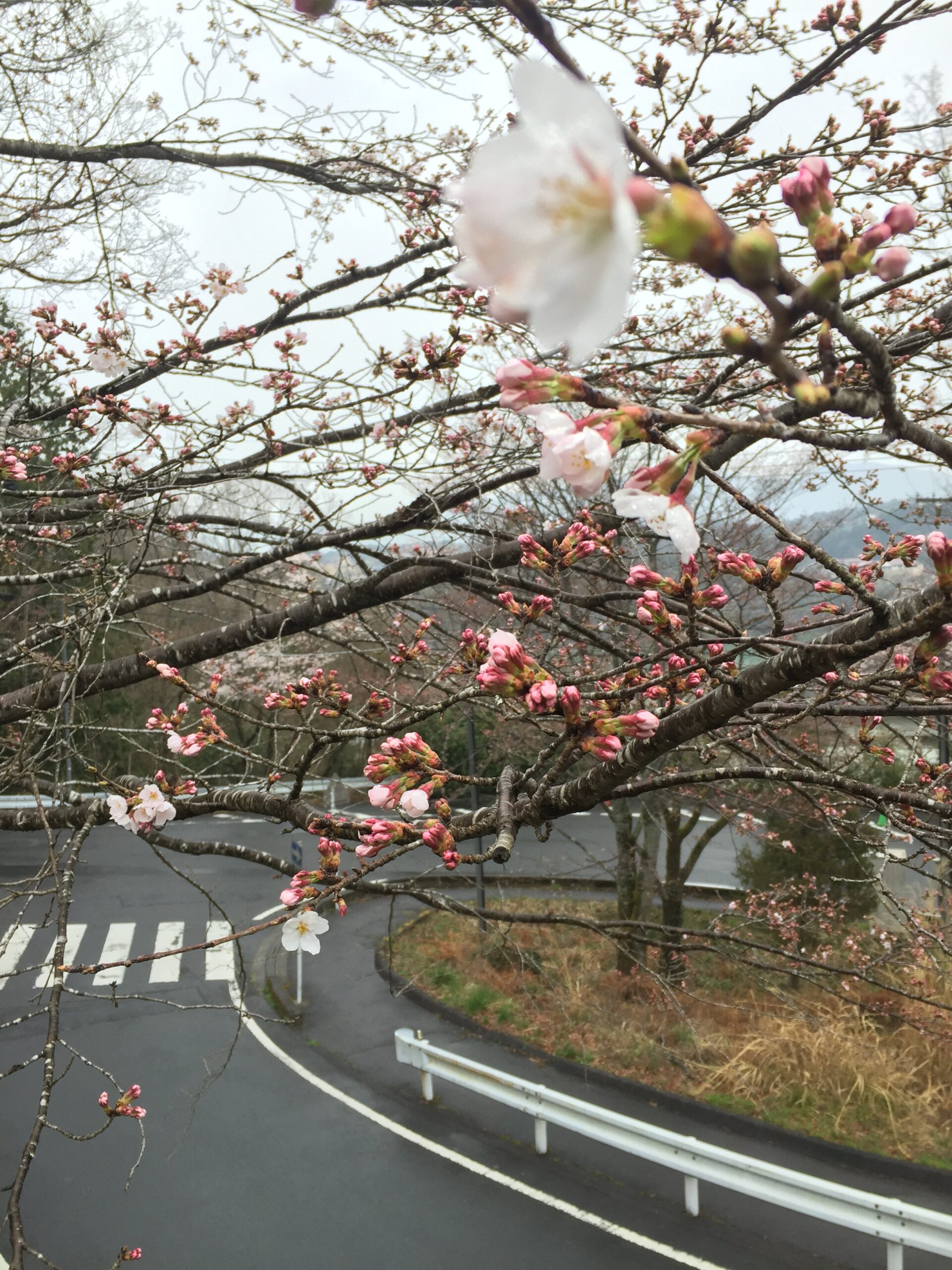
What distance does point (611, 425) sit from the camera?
2.62 ft

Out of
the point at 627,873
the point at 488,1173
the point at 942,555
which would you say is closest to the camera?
the point at 942,555

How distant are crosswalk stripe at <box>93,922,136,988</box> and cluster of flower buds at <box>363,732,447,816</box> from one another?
862cm

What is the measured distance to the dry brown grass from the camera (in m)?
6.18

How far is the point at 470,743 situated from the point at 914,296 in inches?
220

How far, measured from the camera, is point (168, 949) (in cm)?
1030

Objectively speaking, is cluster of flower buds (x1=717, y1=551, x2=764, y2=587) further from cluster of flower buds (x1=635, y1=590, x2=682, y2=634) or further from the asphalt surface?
the asphalt surface

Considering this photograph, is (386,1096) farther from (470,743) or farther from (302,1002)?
(470,743)

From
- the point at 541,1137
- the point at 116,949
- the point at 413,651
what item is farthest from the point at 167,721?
the point at 116,949

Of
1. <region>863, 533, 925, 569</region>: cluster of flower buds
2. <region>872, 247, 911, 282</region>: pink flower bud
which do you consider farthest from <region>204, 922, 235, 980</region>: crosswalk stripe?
<region>872, 247, 911, 282</region>: pink flower bud

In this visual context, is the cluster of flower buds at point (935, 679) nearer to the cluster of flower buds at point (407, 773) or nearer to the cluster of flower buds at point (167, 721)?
the cluster of flower buds at point (407, 773)

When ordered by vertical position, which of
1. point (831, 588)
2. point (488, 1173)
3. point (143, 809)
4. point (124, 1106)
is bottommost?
point (488, 1173)

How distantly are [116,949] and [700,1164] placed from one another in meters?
7.82

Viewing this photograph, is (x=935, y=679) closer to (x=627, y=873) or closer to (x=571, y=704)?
(x=571, y=704)

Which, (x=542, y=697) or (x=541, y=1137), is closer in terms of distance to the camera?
(x=542, y=697)
